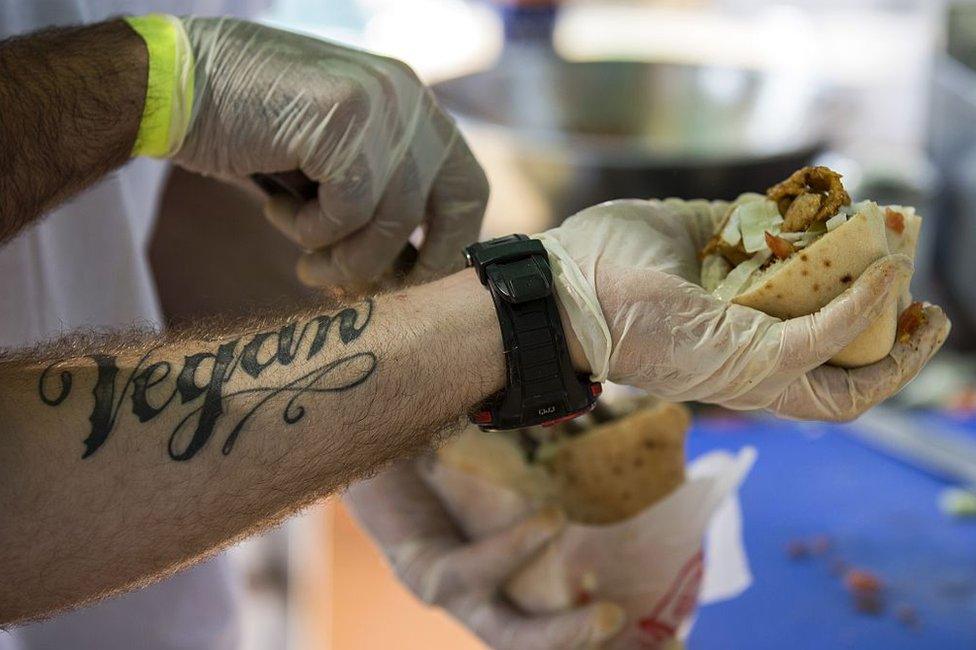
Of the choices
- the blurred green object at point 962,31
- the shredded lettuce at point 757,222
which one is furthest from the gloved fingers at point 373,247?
the blurred green object at point 962,31

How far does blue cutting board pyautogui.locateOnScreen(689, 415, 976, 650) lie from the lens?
194cm

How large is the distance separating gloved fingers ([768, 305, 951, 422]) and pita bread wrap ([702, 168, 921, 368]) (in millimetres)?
15

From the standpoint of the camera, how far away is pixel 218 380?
3.69 feet

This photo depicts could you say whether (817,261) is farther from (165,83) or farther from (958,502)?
(958,502)

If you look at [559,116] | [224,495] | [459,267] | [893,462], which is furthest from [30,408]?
→ [559,116]

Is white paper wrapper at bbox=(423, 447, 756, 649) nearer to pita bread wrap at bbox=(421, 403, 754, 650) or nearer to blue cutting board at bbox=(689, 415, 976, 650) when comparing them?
pita bread wrap at bbox=(421, 403, 754, 650)

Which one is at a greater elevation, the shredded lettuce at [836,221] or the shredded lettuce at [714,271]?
the shredded lettuce at [836,221]

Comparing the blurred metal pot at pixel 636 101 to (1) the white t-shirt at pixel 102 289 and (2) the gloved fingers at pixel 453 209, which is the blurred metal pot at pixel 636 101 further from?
(2) the gloved fingers at pixel 453 209

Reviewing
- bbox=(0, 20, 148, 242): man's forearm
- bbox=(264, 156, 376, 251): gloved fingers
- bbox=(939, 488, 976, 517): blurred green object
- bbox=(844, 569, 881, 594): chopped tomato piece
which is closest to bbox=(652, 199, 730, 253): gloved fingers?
bbox=(264, 156, 376, 251): gloved fingers

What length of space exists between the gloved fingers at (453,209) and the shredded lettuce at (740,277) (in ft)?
1.48

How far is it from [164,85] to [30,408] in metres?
0.58

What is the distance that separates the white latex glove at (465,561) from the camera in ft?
5.18

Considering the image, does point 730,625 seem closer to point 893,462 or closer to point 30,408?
point 893,462

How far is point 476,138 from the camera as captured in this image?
2.67m
